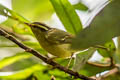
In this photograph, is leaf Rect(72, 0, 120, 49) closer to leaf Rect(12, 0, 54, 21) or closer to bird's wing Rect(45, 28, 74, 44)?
bird's wing Rect(45, 28, 74, 44)

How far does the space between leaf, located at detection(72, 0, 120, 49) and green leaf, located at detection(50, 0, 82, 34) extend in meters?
0.50

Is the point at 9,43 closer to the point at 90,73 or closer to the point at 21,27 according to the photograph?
the point at 21,27

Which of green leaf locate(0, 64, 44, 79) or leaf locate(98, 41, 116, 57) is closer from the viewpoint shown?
leaf locate(98, 41, 116, 57)

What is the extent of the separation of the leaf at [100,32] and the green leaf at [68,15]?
1.64ft

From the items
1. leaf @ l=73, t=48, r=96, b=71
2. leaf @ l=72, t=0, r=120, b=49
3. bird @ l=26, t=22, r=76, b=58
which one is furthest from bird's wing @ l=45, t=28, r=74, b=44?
leaf @ l=72, t=0, r=120, b=49

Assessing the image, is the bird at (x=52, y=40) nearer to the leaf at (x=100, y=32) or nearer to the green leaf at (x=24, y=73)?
the green leaf at (x=24, y=73)

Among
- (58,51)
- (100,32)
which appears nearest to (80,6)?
(58,51)

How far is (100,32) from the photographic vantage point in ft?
1.31

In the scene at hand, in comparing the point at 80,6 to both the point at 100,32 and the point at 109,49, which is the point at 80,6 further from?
the point at 100,32

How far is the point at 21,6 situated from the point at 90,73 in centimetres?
41

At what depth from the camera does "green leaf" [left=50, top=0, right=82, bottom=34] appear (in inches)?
36.1

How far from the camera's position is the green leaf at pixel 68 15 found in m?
0.92

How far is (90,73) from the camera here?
1.07m

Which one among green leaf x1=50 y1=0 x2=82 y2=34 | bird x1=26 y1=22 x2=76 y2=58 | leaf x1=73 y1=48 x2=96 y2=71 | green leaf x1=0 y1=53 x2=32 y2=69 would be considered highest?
green leaf x1=50 y1=0 x2=82 y2=34
